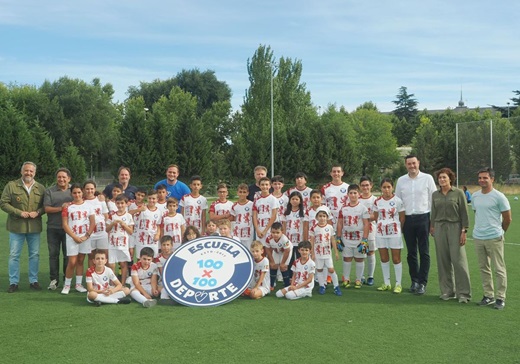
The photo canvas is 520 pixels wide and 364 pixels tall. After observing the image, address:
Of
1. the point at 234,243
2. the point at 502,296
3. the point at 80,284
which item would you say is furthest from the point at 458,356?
the point at 80,284

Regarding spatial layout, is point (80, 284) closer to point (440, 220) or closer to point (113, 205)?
point (113, 205)

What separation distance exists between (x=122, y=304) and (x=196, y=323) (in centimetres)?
137

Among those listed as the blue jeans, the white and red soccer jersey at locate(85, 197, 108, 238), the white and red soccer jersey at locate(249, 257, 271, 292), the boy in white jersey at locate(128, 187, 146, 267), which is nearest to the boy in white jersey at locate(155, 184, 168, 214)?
the boy in white jersey at locate(128, 187, 146, 267)

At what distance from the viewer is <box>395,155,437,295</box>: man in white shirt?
7488 millimetres

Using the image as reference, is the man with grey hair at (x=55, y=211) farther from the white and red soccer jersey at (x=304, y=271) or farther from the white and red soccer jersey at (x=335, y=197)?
the white and red soccer jersey at (x=335, y=197)

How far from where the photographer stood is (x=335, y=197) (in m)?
8.34

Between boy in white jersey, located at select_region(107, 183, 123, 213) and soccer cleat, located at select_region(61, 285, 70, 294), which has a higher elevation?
boy in white jersey, located at select_region(107, 183, 123, 213)

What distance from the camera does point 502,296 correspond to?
21.6 feet

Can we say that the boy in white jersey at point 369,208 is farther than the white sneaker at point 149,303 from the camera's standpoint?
Yes

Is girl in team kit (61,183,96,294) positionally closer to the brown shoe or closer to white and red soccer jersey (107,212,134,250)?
white and red soccer jersey (107,212,134,250)

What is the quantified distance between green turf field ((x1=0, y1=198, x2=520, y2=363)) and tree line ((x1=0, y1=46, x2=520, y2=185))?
27.0 metres

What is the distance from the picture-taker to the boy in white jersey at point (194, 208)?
8.17 m

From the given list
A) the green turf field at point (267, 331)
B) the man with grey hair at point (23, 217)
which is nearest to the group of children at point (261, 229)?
the green turf field at point (267, 331)

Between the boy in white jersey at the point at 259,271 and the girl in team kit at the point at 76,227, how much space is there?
2.30 m
